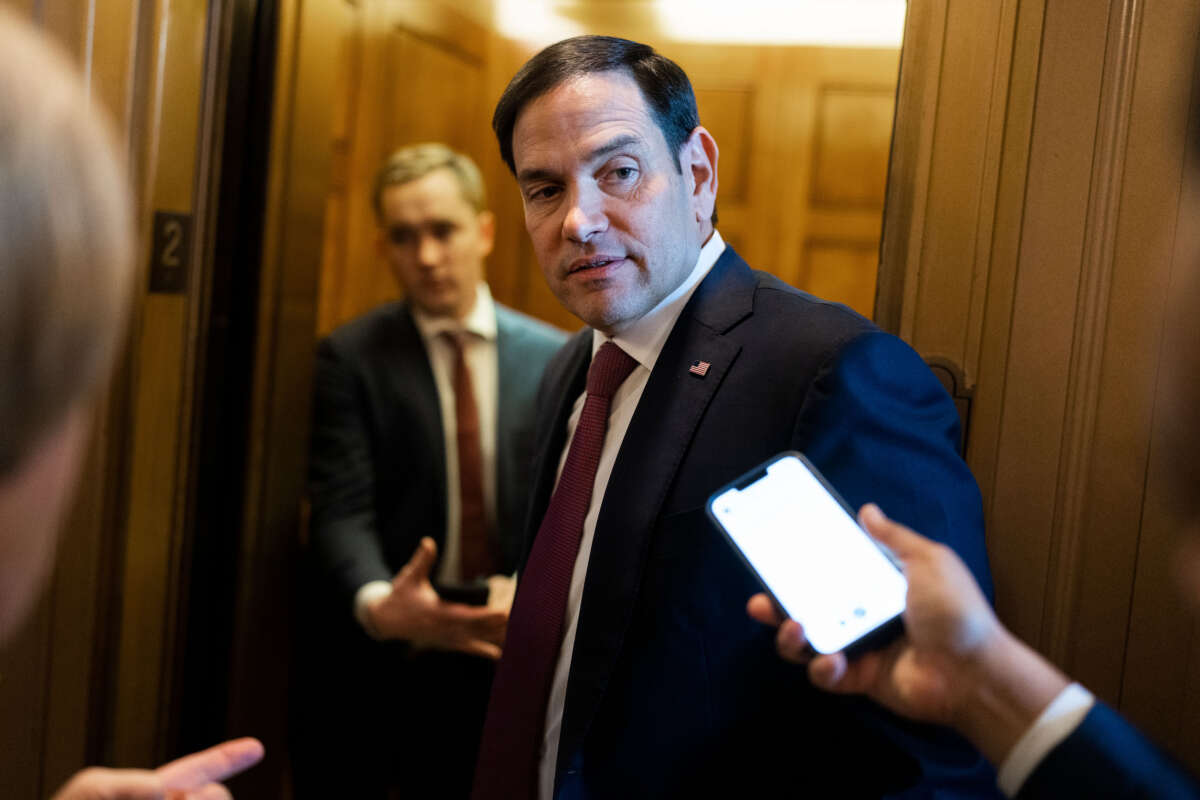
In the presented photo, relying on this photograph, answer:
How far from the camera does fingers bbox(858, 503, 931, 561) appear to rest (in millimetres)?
818

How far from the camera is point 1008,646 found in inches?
30.5

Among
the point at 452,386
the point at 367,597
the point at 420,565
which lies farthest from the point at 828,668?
the point at 452,386

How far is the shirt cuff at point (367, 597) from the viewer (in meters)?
2.08

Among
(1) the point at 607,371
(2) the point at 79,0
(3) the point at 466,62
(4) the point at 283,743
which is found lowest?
(4) the point at 283,743

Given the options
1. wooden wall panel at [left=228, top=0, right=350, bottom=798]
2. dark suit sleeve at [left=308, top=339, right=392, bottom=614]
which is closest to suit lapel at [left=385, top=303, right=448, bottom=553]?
dark suit sleeve at [left=308, top=339, right=392, bottom=614]

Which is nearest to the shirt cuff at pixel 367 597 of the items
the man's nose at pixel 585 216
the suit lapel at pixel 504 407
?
the suit lapel at pixel 504 407

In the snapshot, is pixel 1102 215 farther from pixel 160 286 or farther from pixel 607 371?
pixel 160 286

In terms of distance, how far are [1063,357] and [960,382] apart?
144mm

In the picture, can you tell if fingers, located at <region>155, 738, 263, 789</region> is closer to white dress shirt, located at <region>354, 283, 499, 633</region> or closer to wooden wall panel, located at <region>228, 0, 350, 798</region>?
wooden wall panel, located at <region>228, 0, 350, 798</region>

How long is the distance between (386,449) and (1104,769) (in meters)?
1.87

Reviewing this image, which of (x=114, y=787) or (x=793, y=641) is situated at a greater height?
(x=793, y=641)

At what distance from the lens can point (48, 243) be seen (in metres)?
0.57

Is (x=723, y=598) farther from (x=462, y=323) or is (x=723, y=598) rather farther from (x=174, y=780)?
(x=462, y=323)

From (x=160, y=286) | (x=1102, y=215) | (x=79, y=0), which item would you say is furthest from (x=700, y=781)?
(x=79, y=0)
